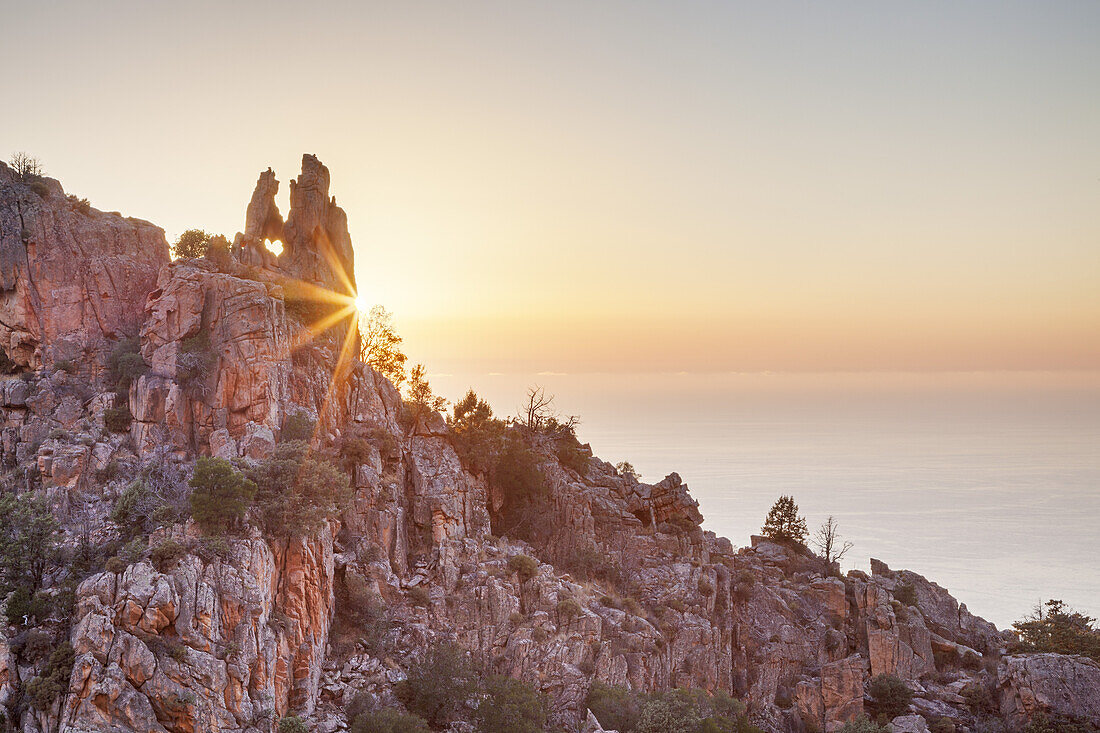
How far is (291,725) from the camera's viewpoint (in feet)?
121

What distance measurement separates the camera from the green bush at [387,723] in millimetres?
39188

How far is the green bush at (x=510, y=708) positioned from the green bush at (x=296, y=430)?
736 inches

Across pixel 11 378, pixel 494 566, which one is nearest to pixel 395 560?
pixel 494 566

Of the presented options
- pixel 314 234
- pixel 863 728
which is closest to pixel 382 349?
pixel 314 234

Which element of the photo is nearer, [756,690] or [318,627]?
[318,627]

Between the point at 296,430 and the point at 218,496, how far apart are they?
10.5 m

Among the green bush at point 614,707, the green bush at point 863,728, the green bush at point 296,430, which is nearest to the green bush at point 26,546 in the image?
the green bush at point 296,430

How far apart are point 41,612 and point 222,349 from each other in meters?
20.5

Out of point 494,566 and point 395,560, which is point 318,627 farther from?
point 494,566

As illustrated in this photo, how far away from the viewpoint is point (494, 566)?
54.7 meters

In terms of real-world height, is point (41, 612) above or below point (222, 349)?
below

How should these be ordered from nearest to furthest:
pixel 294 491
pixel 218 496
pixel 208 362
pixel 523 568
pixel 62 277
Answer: pixel 218 496, pixel 294 491, pixel 208 362, pixel 523 568, pixel 62 277

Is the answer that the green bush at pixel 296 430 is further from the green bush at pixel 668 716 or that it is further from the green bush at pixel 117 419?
the green bush at pixel 668 716

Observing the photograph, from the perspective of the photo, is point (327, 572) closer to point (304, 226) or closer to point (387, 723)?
point (387, 723)
